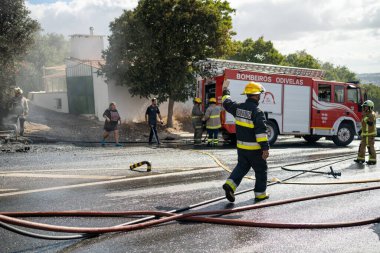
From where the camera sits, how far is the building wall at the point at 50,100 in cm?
2484

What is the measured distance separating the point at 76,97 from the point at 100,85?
2.78 metres

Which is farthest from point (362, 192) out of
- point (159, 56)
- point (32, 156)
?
point (159, 56)

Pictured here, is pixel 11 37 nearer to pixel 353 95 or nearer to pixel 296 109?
pixel 296 109

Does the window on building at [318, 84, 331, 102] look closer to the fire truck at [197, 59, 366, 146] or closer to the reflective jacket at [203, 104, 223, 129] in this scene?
the fire truck at [197, 59, 366, 146]

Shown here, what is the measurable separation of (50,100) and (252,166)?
22078mm

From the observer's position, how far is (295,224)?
4922 millimetres

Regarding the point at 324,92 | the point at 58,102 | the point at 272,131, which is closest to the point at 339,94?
the point at 324,92

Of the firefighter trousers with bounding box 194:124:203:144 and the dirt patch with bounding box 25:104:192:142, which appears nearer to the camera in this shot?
the firefighter trousers with bounding box 194:124:203:144

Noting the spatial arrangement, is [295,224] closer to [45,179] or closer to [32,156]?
[45,179]

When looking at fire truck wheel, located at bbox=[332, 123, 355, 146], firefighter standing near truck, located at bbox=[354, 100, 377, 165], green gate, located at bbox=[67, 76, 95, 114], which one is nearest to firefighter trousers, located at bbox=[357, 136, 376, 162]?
firefighter standing near truck, located at bbox=[354, 100, 377, 165]

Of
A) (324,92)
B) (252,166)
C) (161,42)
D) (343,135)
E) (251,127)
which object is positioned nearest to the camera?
(251,127)

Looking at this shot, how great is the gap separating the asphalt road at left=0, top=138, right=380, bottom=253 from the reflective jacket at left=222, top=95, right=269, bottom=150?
88 centimetres

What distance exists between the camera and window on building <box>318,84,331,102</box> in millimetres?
15383

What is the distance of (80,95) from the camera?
75.9 ft
